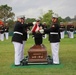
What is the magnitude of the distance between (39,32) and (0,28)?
806 inches

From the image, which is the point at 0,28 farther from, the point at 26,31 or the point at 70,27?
the point at 26,31

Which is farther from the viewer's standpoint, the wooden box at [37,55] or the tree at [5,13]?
the tree at [5,13]

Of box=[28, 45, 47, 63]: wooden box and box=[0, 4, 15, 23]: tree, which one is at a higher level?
box=[0, 4, 15, 23]: tree

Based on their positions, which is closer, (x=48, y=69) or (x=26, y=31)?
(x=48, y=69)

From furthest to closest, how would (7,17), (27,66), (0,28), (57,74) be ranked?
Answer: (7,17) < (0,28) < (27,66) < (57,74)

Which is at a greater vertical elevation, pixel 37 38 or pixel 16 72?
pixel 37 38

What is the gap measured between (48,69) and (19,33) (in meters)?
1.95

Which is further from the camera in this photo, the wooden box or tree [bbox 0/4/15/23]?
tree [bbox 0/4/15/23]

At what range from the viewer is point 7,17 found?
6562 centimetres

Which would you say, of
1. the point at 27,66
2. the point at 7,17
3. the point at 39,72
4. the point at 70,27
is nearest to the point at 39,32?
the point at 27,66

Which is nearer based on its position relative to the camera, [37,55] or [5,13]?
[37,55]

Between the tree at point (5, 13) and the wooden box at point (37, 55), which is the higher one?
the tree at point (5, 13)

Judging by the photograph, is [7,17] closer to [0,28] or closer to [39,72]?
[0,28]

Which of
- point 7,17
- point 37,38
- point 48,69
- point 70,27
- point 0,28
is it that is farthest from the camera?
point 7,17
